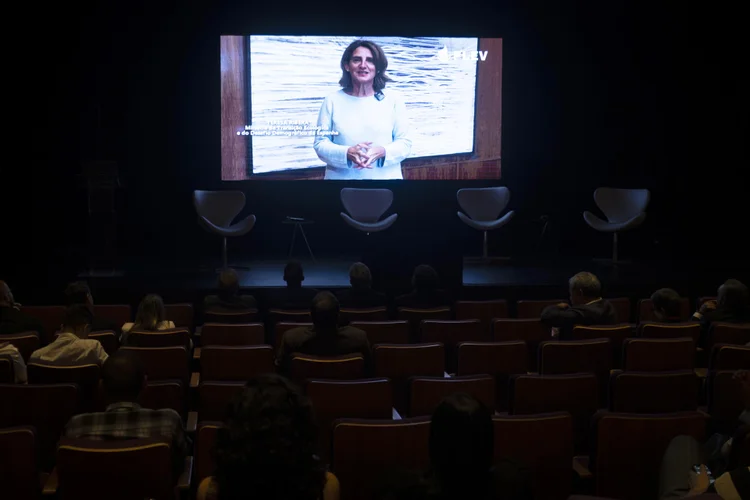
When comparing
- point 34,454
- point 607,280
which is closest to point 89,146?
point 607,280

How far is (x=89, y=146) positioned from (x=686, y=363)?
25.4 ft

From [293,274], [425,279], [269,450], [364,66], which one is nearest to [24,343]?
[293,274]

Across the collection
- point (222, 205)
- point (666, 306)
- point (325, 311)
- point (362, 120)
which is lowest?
point (666, 306)

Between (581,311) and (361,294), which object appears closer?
(581,311)

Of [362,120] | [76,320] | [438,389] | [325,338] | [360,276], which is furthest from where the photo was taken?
[362,120]

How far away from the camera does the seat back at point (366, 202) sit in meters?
9.98

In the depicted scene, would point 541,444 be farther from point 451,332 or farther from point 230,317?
point 230,317

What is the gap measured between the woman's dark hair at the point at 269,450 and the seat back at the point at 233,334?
3167 mm

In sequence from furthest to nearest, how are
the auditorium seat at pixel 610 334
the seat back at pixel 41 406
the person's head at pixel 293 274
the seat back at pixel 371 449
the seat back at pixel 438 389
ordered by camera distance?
the person's head at pixel 293 274 → the auditorium seat at pixel 610 334 → the seat back at pixel 438 389 → the seat back at pixel 41 406 → the seat back at pixel 371 449

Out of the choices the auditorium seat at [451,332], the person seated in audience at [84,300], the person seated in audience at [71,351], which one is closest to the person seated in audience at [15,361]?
the person seated in audience at [71,351]

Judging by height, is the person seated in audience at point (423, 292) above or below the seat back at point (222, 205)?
below

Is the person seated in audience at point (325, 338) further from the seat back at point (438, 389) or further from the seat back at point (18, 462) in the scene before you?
the seat back at point (18, 462)

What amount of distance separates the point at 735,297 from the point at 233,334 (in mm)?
3113

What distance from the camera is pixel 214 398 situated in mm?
3545
